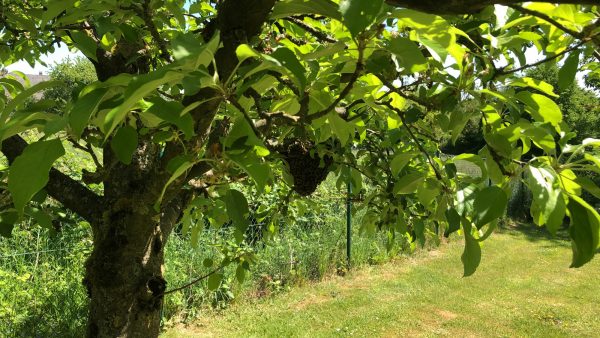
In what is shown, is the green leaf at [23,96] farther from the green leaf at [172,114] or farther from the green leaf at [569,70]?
the green leaf at [569,70]

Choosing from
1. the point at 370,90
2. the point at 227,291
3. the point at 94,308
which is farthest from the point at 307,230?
the point at 370,90

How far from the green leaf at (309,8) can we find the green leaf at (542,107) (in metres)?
0.42

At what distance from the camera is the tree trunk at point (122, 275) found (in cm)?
147

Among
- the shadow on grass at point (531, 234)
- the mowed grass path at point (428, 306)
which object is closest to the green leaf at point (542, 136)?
the mowed grass path at point (428, 306)

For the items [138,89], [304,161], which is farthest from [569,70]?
[304,161]

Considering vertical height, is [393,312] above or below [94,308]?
below

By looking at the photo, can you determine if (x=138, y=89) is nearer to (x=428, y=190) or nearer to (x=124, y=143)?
(x=124, y=143)

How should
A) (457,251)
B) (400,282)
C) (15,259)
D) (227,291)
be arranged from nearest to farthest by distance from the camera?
(15,259)
(227,291)
(400,282)
(457,251)

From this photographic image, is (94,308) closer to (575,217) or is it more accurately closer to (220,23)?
(220,23)

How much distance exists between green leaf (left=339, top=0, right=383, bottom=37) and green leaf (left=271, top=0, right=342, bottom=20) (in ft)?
0.48

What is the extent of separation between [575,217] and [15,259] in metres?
4.57

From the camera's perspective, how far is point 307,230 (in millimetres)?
6816

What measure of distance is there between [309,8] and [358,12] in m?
0.17

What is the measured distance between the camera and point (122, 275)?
4.87 ft
